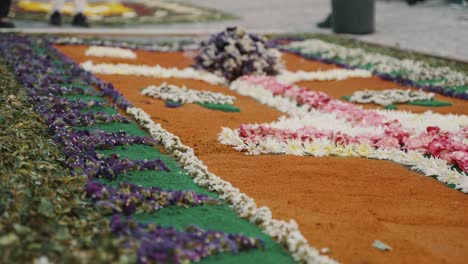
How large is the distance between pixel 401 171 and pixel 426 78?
Result: 4.67 m

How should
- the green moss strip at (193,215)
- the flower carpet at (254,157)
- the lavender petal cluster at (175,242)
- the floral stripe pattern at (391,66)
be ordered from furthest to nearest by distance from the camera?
the floral stripe pattern at (391,66), the flower carpet at (254,157), the green moss strip at (193,215), the lavender petal cluster at (175,242)

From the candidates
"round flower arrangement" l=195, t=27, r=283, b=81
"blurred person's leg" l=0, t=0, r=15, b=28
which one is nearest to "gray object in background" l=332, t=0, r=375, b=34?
"round flower arrangement" l=195, t=27, r=283, b=81

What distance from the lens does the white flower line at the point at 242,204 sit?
3598mm

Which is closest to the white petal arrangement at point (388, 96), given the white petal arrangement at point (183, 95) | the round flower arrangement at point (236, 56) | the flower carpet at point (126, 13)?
the white petal arrangement at point (183, 95)

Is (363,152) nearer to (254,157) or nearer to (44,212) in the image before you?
(254,157)

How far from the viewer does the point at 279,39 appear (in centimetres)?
1361

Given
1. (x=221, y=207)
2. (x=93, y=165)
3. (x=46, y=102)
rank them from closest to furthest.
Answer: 1. (x=221, y=207)
2. (x=93, y=165)
3. (x=46, y=102)

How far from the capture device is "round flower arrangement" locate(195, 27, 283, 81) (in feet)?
31.8

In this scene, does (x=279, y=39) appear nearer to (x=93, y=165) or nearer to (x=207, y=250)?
(x=93, y=165)

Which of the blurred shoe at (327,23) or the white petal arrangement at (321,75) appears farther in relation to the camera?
the blurred shoe at (327,23)

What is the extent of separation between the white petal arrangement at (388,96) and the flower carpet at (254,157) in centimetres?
2

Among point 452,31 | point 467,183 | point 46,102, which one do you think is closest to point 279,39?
point 452,31

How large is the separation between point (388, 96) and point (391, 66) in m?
2.20

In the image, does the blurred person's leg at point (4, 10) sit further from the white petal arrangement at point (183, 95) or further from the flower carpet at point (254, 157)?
the white petal arrangement at point (183, 95)
